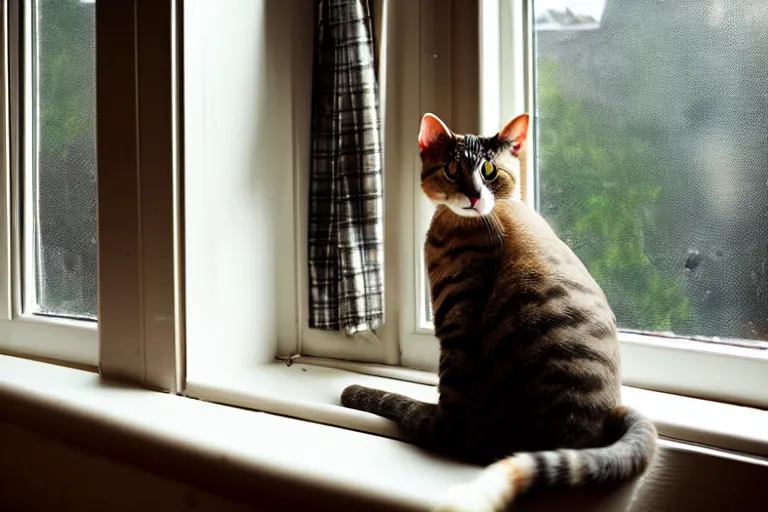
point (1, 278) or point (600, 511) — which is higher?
point (1, 278)

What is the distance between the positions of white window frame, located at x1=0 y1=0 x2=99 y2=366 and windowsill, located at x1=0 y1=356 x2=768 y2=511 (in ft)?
1.11

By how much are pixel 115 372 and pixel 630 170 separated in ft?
2.81

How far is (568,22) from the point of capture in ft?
3.16

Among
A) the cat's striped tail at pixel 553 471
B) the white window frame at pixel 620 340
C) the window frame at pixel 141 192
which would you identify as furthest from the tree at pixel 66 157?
the cat's striped tail at pixel 553 471

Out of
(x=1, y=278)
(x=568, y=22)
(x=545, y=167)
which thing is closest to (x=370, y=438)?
(x=545, y=167)

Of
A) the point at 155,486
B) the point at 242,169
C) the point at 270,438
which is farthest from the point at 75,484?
the point at 242,169

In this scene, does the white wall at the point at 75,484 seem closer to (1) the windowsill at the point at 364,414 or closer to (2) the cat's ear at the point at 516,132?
(1) the windowsill at the point at 364,414

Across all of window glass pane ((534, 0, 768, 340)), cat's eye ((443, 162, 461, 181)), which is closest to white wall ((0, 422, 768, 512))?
window glass pane ((534, 0, 768, 340))

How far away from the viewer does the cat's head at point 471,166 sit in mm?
771

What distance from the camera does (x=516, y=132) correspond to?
0.82m

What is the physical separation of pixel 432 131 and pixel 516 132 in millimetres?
104

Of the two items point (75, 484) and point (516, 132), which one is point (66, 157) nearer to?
point (75, 484)

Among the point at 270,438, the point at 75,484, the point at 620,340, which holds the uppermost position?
the point at 620,340

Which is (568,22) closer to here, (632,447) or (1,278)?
(632,447)
